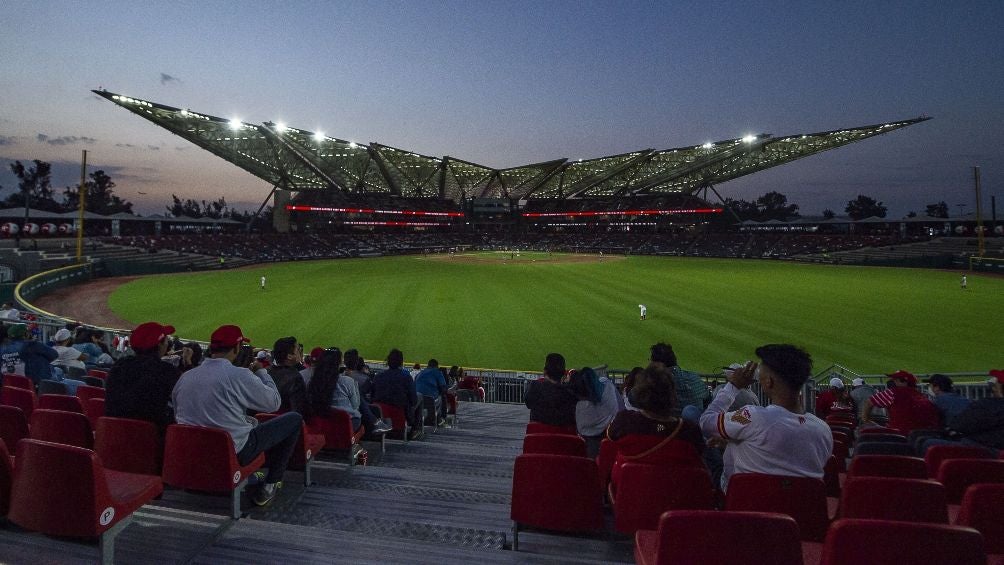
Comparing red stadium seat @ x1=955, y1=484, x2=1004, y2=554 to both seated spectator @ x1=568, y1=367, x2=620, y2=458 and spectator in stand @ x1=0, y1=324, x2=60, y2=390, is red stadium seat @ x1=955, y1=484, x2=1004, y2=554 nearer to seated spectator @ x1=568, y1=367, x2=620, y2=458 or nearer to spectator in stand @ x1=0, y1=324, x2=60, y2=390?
seated spectator @ x1=568, y1=367, x2=620, y2=458

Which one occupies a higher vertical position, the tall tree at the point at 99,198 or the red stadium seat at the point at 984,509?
the tall tree at the point at 99,198

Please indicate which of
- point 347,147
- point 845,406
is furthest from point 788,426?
point 347,147

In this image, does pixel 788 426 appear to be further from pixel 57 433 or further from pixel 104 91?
pixel 104 91

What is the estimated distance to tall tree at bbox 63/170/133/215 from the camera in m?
92.8

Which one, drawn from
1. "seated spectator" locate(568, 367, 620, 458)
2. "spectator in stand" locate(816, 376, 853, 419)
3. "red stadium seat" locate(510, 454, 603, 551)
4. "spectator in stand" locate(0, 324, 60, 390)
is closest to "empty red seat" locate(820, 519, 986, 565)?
"red stadium seat" locate(510, 454, 603, 551)

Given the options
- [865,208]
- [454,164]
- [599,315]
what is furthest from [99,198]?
[865,208]

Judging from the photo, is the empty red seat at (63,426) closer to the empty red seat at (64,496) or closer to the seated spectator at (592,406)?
the empty red seat at (64,496)

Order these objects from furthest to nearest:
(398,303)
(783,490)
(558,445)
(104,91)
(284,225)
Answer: (284,225)
(104,91)
(398,303)
(558,445)
(783,490)

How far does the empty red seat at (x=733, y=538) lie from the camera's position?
2.09 metres

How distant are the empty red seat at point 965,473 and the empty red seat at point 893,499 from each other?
1.04m

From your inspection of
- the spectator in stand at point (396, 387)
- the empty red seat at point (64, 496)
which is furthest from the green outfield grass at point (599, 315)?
the empty red seat at point (64, 496)

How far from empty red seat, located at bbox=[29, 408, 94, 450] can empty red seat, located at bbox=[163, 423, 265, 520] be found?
0.62m

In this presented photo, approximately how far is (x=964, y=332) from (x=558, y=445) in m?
24.3

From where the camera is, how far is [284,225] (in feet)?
271
